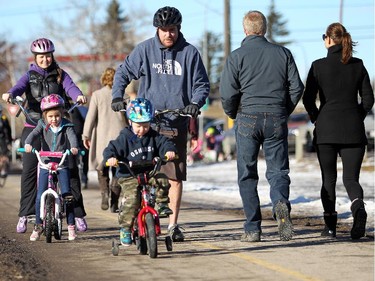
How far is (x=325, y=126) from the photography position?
33.6ft

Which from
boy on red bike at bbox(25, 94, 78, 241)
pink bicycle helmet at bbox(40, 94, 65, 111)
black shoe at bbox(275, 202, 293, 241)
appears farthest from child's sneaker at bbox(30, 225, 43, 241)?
black shoe at bbox(275, 202, 293, 241)

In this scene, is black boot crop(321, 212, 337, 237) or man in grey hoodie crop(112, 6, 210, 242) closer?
man in grey hoodie crop(112, 6, 210, 242)

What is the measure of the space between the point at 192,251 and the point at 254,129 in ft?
4.38

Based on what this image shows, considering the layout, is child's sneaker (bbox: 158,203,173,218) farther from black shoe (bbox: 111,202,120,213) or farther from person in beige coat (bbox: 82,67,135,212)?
person in beige coat (bbox: 82,67,135,212)

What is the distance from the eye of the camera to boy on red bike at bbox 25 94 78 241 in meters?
10.2

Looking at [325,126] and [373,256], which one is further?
[325,126]

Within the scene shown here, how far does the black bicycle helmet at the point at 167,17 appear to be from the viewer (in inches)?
392

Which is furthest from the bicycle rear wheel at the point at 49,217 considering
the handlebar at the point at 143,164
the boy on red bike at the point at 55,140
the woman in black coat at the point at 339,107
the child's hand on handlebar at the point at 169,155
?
the woman in black coat at the point at 339,107

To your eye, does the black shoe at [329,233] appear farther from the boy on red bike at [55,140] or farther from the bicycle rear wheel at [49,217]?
the bicycle rear wheel at [49,217]

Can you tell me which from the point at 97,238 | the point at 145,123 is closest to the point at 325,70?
the point at 145,123

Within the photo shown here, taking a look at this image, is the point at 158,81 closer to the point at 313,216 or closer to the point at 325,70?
the point at 325,70

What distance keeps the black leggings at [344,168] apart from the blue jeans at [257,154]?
0.72 meters

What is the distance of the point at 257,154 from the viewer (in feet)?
32.0

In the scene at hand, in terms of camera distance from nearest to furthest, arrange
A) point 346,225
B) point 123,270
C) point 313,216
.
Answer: point 123,270 < point 346,225 < point 313,216
